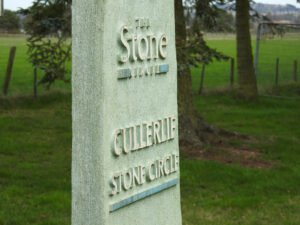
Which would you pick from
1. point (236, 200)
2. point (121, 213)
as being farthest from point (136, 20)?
point (236, 200)

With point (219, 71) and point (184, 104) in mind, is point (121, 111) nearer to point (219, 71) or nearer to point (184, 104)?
point (184, 104)

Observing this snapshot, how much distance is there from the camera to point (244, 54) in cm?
2158

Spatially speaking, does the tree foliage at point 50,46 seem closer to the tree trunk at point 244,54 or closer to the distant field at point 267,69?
the tree trunk at point 244,54

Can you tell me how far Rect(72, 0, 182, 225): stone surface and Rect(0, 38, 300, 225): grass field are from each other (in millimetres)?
3007

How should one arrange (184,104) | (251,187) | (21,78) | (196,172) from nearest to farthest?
(251,187), (196,172), (184,104), (21,78)

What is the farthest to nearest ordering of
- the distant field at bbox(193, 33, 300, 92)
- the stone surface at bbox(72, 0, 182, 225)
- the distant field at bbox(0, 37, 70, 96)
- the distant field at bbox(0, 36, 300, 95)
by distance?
the distant field at bbox(193, 33, 300, 92)
the distant field at bbox(0, 36, 300, 95)
the distant field at bbox(0, 37, 70, 96)
the stone surface at bbox(72, 0, 182, 225)

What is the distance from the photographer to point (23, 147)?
527 inches

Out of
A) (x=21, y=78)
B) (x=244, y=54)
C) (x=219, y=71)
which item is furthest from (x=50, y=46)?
(x=219, y=71)

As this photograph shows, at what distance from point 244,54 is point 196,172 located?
10.4 m

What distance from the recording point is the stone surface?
16.9 ft

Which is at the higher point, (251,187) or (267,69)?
(251,187)

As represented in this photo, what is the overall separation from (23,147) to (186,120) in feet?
8.71

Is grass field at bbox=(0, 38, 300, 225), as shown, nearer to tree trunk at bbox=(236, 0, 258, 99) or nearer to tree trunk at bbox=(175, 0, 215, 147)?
tree trunk at bbox=(175, 0, 215, 147)

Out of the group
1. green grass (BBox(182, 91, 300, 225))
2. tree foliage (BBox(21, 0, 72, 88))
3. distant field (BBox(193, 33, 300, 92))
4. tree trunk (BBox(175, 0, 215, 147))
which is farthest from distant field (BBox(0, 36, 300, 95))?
tree foliage (BBox(21, 0, 72, 88))
